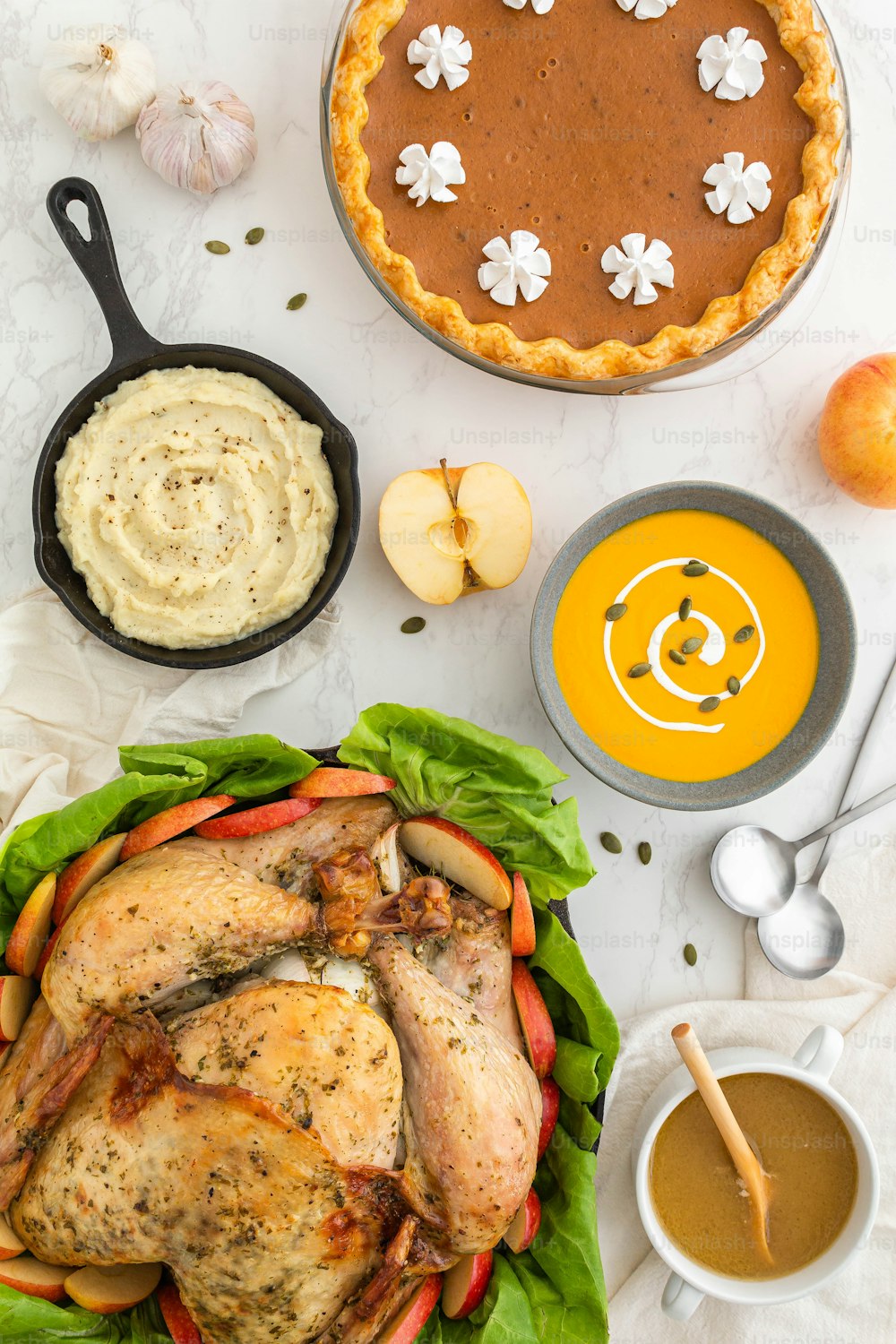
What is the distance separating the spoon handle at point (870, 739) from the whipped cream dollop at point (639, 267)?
4.79 ft

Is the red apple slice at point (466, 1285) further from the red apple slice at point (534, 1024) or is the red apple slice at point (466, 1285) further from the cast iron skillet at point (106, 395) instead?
the cast iron skillet at point (106, 395)

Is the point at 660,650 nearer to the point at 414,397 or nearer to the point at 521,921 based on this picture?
the point at 521,921

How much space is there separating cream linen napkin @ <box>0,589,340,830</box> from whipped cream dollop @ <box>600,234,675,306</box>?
4.39 ft

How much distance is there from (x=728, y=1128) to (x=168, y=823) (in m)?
1.72

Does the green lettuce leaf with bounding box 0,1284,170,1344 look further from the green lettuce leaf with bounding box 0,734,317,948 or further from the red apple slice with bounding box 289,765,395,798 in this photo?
the red apple slice with bounding box 289,765,395,798

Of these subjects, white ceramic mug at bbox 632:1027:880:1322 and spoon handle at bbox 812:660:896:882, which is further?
spoon handle at bbox 812:660:896:882

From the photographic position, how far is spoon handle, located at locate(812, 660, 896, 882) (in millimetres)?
3510

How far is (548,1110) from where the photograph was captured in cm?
300

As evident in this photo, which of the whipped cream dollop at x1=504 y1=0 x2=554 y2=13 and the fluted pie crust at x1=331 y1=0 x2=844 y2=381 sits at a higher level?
the whipped cream dollop at x1=504 y1=0 x2=554 y2=13

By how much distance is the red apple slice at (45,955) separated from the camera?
2734 millimetres

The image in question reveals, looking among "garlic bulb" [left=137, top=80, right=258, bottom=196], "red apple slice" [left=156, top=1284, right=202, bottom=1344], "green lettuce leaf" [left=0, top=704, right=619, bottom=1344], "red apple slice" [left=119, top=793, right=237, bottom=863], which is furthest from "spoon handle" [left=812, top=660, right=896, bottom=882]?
"garlic bulb" [left=137, top=80, right=258, bottom=196]

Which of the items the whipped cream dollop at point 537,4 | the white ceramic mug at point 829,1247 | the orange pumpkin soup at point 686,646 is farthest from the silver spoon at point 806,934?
the whipped cream dollop at point 537,4

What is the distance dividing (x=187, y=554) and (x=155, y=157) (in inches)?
48.0

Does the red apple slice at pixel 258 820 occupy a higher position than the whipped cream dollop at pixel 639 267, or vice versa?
the whipped cream dollop at pixel 639 267
